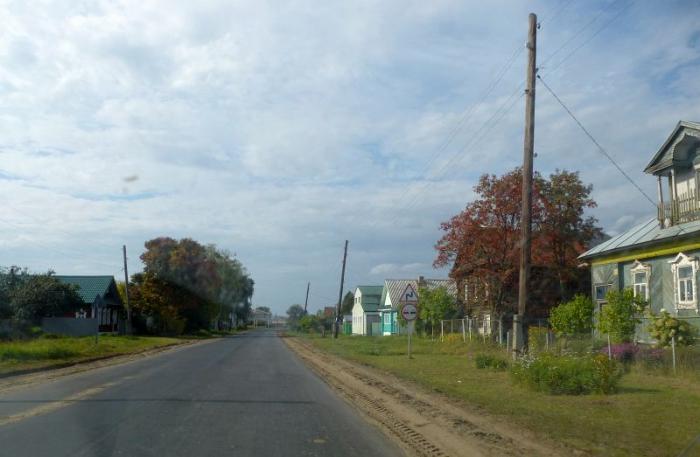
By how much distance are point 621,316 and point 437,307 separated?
24.8 metres

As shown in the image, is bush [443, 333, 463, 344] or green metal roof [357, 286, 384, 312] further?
green metal roof [357, 286, 384, 312]

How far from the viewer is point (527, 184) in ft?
64.5

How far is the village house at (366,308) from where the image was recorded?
84375 millimetres

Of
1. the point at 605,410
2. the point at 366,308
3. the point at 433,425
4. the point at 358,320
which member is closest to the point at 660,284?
the point at 605,410

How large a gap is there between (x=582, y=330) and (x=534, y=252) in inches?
445

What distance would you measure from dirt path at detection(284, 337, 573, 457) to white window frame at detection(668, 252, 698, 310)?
35.1 feet

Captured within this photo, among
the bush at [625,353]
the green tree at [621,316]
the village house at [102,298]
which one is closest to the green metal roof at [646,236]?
the green tree at [621,316]

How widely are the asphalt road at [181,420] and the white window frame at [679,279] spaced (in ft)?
41.9

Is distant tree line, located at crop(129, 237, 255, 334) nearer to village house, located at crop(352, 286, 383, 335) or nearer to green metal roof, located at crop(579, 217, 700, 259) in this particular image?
village house, located at crop(352, 286, 383, 335)

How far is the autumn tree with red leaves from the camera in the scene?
1329 inches

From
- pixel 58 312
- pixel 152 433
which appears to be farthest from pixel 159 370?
pixel 58 312

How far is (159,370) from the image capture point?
885 inches

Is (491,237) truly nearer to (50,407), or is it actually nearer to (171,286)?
(50,407)

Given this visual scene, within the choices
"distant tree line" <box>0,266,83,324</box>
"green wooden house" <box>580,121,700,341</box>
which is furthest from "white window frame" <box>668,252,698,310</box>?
"distant tree line" <box>0,266,83,324</box>
